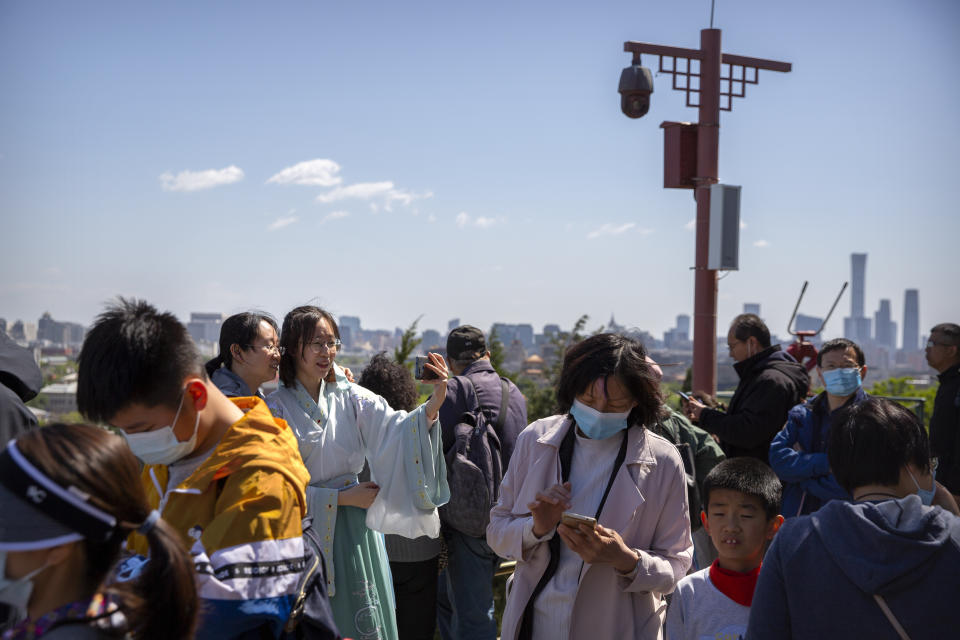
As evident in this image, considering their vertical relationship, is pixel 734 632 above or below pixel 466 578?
above

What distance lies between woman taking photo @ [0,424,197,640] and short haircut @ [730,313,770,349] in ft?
15.1

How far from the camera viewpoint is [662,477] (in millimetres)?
Result: 2834

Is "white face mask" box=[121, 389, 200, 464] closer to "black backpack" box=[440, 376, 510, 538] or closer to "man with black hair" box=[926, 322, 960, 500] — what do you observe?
"black backpack" box=[440, 376, 510, 538]

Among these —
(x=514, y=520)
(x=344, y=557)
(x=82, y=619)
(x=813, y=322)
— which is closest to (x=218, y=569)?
(x=82, y=619)

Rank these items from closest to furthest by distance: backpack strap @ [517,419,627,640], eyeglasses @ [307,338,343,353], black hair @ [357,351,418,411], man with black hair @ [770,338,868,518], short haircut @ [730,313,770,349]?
backpack strap @ [517,419,627,640] → eyeglasses @ [307,338,343,353] → man with black hair @ [770,338,868,518] → black hair @ [357,351,418,411] → short haircut @ [730,313,770,349]

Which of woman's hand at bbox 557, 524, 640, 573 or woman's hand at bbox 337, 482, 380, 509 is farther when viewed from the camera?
woman's hand at bbox 337, 482, 380, 509

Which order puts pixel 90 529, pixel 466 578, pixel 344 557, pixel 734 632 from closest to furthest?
pixel 90 529 < pixel 734 632 < pixel 344 557 < pixel 466 578

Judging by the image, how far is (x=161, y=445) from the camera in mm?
1989

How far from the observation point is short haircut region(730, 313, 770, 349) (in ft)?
17.8

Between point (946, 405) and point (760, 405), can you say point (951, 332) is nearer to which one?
point (946, 405)

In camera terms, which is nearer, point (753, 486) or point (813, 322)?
point (753, 486)

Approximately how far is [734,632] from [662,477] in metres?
0.56

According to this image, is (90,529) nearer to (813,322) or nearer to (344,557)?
(344,557)

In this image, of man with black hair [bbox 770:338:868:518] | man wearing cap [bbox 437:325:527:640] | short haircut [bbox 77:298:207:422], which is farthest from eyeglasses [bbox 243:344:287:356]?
man with black hair [bbox 770:338:868:518]
